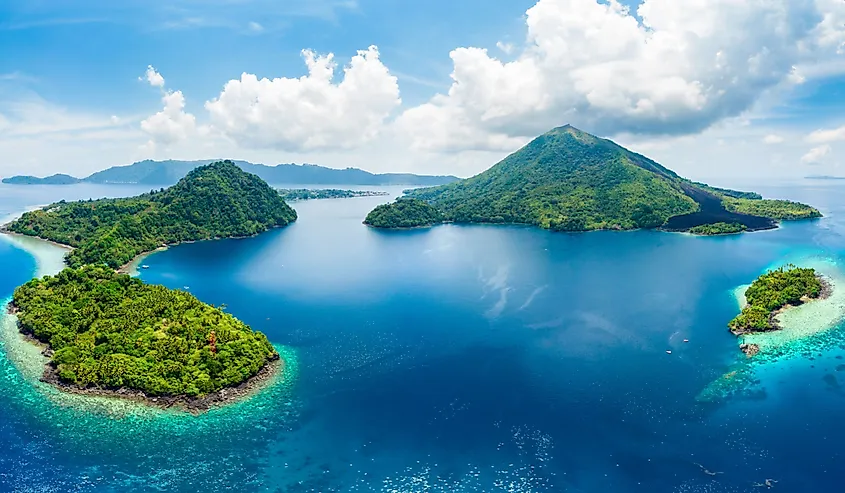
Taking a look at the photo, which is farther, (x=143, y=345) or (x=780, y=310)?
(x=780, y=310)

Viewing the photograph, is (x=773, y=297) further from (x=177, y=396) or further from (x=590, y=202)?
(x=590, y=202)

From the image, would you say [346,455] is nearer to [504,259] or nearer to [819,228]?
[504,259]

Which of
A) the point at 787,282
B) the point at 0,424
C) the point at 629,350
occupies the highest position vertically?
the point at 787,282

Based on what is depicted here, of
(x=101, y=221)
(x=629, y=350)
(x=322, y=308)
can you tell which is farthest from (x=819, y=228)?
(x=101, y=221)

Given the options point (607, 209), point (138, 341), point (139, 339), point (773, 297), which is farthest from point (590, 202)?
point (138, 341)

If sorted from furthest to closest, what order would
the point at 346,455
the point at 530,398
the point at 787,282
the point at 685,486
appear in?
the point at 787,282, the point at 530,398, the point at 346,455, the point at 685,486

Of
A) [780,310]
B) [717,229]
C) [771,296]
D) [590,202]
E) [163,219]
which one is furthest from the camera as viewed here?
[590,202]
